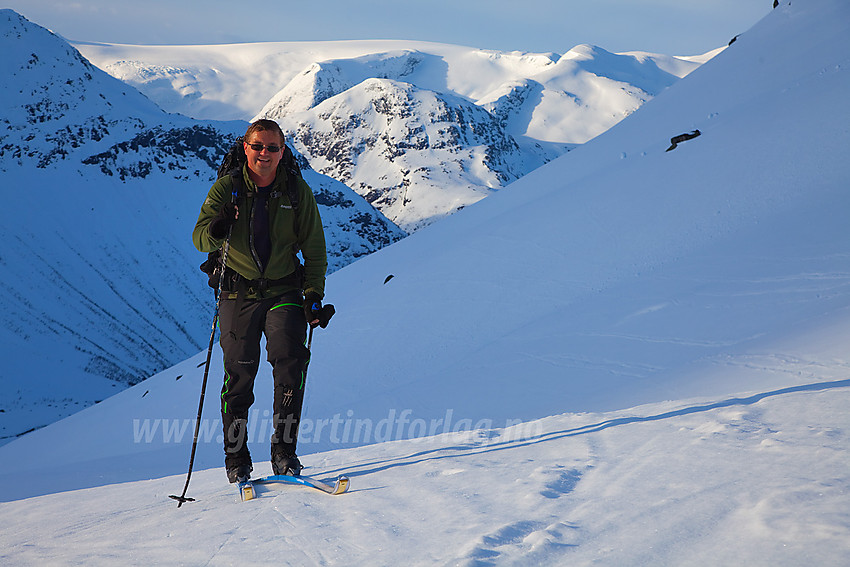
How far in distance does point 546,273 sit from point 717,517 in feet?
33.9

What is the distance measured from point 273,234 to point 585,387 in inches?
196

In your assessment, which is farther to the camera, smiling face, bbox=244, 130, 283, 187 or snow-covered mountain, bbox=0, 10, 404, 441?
snow-covered mountain, bbox=0, 10, 404, 441

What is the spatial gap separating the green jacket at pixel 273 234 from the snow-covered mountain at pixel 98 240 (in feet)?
309

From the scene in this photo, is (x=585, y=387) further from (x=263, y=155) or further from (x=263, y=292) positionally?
(x=263, y=155)

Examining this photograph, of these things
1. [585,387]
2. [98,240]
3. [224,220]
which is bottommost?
[585,387]

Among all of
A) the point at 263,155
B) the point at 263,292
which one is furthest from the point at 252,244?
the point at 263,155

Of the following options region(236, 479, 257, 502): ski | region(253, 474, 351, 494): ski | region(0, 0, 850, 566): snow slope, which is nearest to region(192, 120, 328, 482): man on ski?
region(253, 474, 351, 494): ski

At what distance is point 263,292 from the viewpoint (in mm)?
4660

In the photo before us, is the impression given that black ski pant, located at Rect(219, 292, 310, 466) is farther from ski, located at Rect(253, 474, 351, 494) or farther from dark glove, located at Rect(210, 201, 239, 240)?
dark glove, located at Rect(210, 201, 239, 240)

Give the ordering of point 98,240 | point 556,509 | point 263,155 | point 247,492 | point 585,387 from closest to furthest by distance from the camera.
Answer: point 556,509 → point 247,492 → point 263,155 → point 585,387 → point 98,240

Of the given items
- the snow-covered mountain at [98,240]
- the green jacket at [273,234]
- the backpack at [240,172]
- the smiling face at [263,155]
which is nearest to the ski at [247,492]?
the green jacket at [273,234]

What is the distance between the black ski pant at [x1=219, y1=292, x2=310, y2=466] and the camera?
15.1ft

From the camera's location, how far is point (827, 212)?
10945 mm

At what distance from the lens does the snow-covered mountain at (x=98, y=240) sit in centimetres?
11031
